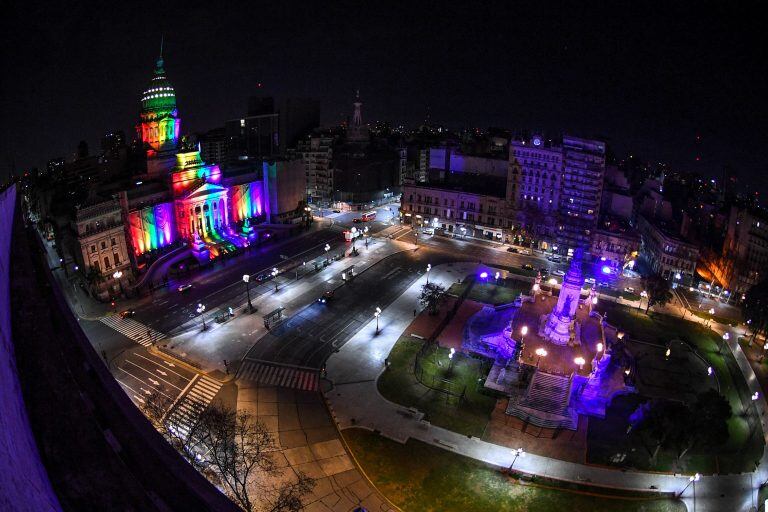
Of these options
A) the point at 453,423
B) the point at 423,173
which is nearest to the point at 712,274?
the point at 453,423

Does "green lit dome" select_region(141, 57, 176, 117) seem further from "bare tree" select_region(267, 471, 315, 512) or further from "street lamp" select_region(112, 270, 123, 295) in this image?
"bare tree" select_region(267, 471, 315, 512)

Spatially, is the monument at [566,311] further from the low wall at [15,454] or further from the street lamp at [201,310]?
the low wall at [15,454]

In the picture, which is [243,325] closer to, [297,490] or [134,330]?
[134,330]

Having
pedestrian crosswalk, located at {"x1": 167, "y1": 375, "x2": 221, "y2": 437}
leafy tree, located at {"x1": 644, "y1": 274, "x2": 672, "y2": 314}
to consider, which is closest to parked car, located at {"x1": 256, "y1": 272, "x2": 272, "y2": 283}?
pedestrian crosswalk, located at {"x1": 167, "y1": 375, "x2": 221, "y2": 437}

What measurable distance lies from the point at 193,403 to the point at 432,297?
36.9 metres

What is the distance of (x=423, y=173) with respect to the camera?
153375mm

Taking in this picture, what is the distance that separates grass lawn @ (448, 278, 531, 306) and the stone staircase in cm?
2238

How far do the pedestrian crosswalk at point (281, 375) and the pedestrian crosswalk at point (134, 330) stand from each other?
50.2 ft

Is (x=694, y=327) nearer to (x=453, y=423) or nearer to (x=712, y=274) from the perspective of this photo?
(x=712, y=274)

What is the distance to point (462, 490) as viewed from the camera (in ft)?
141

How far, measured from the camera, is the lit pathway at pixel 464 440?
44719 millimetres

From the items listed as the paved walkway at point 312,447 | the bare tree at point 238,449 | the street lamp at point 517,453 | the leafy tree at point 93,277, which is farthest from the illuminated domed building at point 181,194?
the street lamp at point 517,453

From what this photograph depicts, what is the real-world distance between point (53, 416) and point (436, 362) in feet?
167

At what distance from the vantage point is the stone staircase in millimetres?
52656
